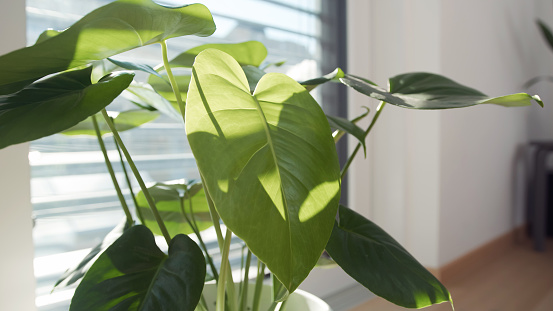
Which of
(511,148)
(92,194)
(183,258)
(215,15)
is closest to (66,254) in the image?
(92,194)

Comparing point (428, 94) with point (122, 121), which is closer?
point (428, 94)

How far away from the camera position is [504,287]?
166 centimetres

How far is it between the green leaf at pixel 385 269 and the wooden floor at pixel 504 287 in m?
0.91

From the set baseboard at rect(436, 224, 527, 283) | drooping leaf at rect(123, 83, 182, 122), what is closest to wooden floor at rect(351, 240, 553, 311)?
baseboard at rect(436, 224, 527, 283)

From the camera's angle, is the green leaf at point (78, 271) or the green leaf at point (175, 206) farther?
the green leaf at point (175, 206)

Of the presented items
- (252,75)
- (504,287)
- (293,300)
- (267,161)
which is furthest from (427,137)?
(267,161)

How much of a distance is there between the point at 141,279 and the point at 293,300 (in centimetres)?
28

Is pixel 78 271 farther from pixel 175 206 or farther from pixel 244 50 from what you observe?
pixel 244 50

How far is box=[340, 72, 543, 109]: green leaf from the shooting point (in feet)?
1.53

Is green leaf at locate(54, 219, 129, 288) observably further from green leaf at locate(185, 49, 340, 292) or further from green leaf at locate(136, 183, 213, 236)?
green leaf at locate(185, 49, 340, 292)

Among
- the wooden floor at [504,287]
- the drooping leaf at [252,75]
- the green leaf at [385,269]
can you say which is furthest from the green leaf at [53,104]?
the wooden floor at [504,287]

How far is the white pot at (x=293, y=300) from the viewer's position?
2.15 feet

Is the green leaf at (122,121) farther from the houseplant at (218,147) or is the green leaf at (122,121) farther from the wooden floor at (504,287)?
the wooden floor at (504,287)

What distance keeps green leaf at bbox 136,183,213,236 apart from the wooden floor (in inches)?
32.2
